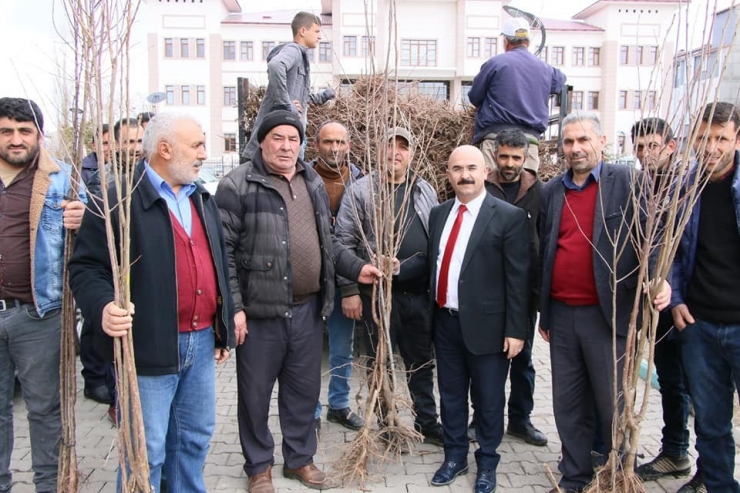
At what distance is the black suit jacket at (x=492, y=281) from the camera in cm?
339

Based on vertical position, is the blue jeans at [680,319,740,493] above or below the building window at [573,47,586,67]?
below

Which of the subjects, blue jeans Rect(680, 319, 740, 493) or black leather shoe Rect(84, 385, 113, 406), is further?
black leather shoe Rect(84, 385, 113, 406)

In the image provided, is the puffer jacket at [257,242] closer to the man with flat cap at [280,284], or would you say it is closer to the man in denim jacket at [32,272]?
the man with flat cap at [280,284]

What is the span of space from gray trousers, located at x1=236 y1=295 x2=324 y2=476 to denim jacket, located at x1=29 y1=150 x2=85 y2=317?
41.5 inches

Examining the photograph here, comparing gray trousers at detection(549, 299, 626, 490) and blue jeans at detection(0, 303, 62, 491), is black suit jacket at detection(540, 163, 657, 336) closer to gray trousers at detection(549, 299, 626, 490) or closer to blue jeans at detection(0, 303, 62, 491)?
gray trousers at detection(549, 299, 626, 490)

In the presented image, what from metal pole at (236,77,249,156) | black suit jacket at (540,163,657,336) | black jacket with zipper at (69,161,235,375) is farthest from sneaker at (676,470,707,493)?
metal pole at (236,77,249,156)

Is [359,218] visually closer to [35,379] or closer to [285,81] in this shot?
[285,81]

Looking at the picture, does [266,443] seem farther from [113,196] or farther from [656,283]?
[656,283]

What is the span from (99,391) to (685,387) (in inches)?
185

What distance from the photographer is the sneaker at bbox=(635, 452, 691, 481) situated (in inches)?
145

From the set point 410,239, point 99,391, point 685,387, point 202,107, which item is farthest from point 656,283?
point 202,107

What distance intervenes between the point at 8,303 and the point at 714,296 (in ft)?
12.4

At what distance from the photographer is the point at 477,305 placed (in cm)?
342

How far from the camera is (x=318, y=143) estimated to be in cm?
457
